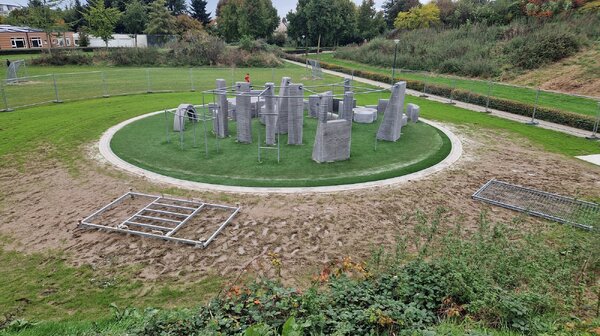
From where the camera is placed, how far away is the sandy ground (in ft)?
22.0

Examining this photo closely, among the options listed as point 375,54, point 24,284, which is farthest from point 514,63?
point 24,284

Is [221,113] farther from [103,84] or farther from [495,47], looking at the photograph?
[495,47]

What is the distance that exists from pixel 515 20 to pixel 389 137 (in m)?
32.3

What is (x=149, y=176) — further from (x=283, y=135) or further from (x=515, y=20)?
(x=515, y=20)

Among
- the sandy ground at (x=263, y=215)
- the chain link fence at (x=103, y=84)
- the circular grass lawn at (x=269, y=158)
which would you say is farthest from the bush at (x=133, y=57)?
the sandy ground at (x=263, y=215)

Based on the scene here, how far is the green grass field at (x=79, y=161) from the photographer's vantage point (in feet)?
18.0

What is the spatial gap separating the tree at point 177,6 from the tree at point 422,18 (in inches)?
1884

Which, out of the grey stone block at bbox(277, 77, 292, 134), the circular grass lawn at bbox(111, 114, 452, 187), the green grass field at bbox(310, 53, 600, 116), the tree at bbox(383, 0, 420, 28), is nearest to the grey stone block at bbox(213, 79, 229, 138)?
the circular grass lawn at bbox(111, 114, 452, 187)

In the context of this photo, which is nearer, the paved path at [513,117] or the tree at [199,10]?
the paved path at [513,117]

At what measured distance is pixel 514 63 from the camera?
30312 millimetres

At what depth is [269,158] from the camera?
460 inches

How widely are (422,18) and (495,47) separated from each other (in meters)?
21.7

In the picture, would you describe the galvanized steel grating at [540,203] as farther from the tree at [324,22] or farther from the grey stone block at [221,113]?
the tree at [324,22]

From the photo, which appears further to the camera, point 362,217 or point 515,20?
point 515,20
